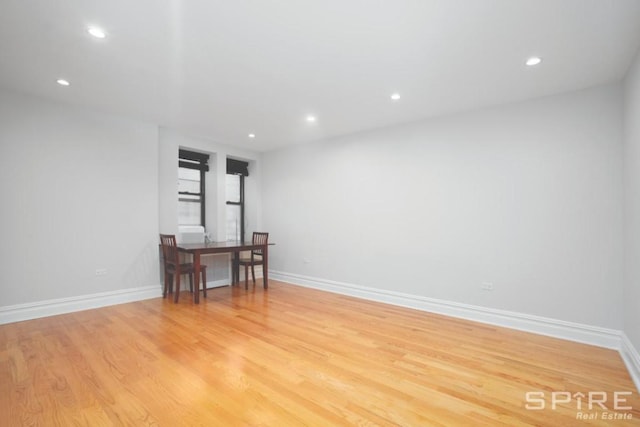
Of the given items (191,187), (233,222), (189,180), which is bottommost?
(233,222)

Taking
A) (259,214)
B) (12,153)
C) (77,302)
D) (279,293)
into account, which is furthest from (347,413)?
(259,214)

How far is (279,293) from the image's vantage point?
194 inches

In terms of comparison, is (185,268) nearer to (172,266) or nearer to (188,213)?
(172,266)

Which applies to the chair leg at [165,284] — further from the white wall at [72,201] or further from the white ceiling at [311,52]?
the white ceiling at [311,52]

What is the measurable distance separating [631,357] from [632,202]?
4.18 feet

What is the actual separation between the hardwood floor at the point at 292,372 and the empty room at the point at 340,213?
0.02 meters

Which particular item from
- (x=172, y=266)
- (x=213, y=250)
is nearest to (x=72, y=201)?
(x=172, y=266)

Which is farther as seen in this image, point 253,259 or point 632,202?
point 253,259

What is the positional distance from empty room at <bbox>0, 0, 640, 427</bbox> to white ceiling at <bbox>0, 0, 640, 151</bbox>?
2 centimetres

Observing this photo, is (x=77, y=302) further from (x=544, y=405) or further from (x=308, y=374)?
(x=544, y=405)

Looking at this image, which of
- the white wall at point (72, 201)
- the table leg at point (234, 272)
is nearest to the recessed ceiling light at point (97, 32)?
the white wall at point (72, 201)

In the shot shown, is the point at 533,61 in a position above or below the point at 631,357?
above

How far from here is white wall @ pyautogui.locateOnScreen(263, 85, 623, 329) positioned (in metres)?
3.03

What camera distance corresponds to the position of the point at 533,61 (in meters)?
2.65
